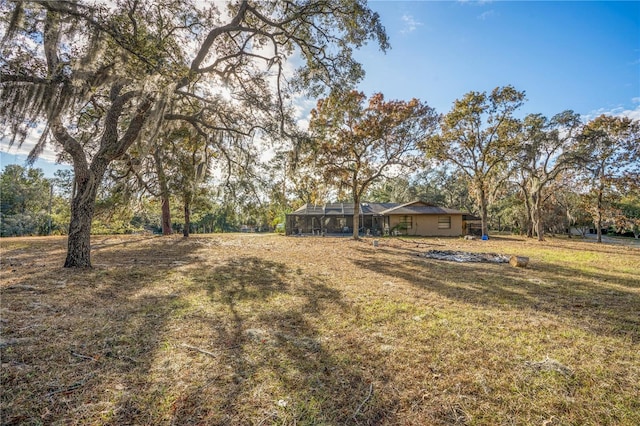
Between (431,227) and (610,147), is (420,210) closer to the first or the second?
(431,227)

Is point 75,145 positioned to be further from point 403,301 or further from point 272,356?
point 403,301

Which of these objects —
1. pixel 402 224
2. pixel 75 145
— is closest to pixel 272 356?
pixel 75 145

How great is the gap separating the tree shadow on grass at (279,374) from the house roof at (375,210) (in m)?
18.8

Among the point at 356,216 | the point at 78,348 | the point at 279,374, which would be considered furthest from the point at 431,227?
the point at 78,348

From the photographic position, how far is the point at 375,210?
26.1m

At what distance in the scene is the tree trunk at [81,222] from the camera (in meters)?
5.72

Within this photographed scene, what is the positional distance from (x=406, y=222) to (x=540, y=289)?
60.4 ft

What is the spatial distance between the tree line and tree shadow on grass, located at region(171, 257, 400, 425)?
4641mm

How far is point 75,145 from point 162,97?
202cm

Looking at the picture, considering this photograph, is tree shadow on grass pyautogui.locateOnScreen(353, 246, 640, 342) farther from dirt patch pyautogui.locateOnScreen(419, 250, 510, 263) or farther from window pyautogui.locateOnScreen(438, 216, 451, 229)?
window pyautogui.locateOnScreen(438, 216, 451, 229)

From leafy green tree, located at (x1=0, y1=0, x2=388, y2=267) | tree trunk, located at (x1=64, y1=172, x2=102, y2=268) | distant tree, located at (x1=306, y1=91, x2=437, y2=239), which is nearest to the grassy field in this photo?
tree trunk, located at (x1=64, y1=172, x2=102, y2=268)

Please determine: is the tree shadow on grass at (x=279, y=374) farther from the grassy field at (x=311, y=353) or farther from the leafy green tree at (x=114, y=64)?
the leafy green tree at (x=114, y=64)

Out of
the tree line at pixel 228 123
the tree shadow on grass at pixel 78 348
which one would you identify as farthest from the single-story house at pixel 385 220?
the tree shadow on grass at pixel 78 348

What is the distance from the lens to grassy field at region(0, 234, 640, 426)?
184 centimetres
